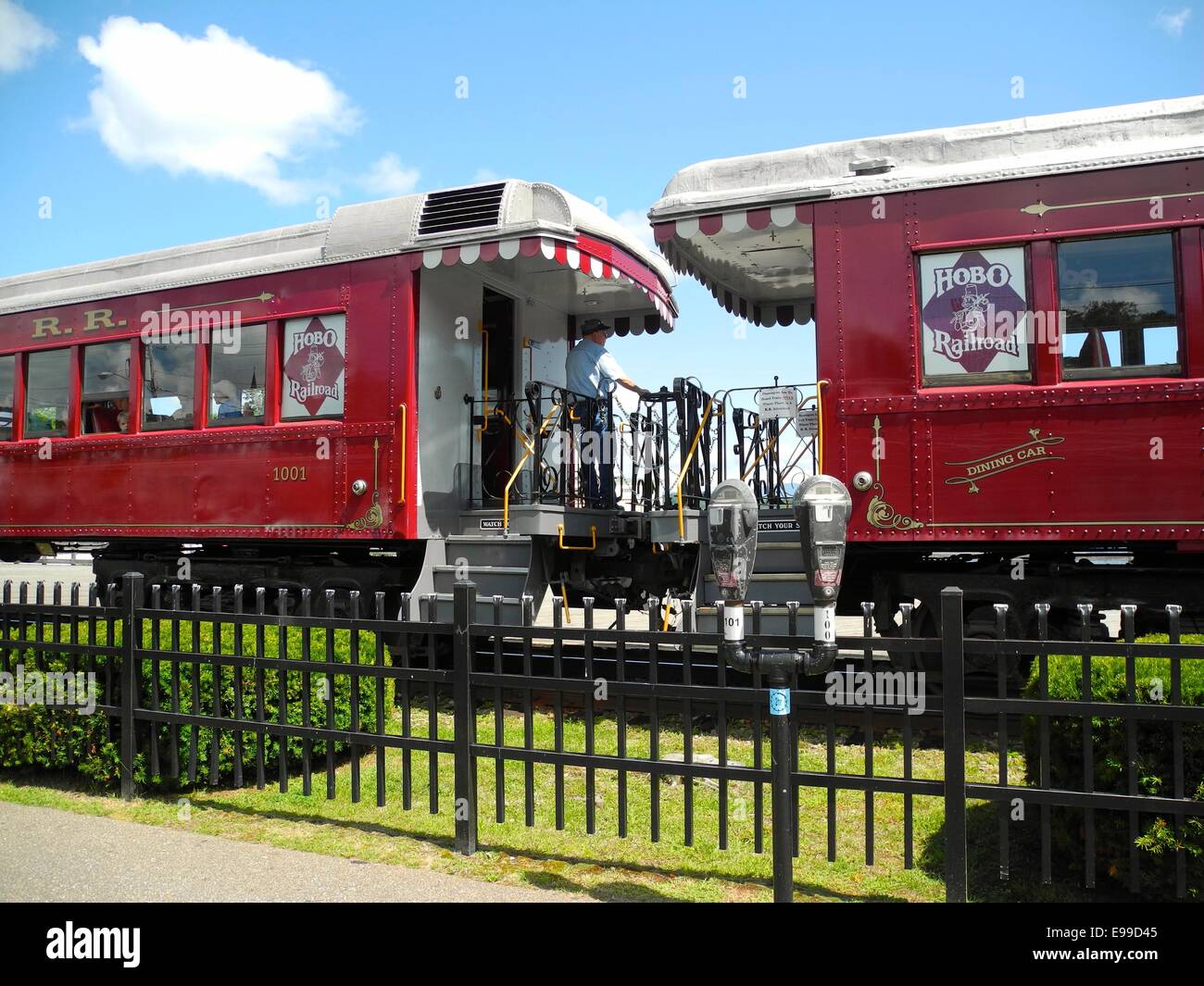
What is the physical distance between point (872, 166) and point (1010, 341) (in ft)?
5.16

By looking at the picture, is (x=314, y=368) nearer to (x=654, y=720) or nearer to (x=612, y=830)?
(x=612, y=830)

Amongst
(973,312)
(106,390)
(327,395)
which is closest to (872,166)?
(973,312)

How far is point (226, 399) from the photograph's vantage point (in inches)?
344

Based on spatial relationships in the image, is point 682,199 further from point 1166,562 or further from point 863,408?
point 1166,562

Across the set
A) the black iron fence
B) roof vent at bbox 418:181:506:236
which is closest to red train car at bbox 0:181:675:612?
roof vent at bbox 418:181:506:236

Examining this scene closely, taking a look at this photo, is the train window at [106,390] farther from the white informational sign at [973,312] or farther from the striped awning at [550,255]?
the white informational sign at [973,312]

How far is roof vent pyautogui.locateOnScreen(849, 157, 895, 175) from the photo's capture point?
6.54 metres

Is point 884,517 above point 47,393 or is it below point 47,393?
below

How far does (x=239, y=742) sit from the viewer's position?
5445mm

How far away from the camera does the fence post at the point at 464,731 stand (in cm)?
451

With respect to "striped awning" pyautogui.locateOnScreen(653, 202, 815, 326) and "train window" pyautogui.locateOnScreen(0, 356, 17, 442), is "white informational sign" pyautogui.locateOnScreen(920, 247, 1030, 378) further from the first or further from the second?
"train window" pyautogui.locateOnScreen(0, 356, 17, 442)
